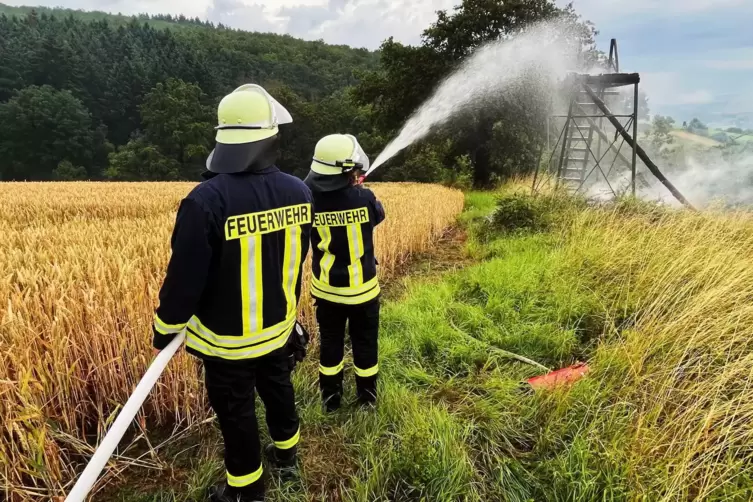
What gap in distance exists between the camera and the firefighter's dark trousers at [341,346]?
3.37m

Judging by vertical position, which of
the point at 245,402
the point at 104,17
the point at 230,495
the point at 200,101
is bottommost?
the point at 230,495

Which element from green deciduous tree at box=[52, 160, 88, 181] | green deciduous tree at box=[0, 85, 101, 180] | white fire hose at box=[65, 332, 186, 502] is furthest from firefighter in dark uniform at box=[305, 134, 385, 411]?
green deciduous tree at box=[0, 85, 101, 180]

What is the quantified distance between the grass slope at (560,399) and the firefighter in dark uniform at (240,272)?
24.9 inches

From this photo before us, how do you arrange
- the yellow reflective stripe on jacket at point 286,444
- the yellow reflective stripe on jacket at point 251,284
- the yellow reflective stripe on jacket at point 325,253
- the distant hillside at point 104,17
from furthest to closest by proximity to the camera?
the distant hillside at point 104,17, the yellow reflective stripe on jacket at point 325,253, the yellow reflective stripe on jacket at point 286,444, the yellow reflective stripe on jacket at point 251,284

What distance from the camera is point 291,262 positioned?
2449 mm

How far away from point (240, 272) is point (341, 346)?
1.48m

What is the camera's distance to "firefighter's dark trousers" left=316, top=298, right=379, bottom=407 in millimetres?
3371

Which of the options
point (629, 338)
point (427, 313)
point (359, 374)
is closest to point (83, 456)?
point (359, 374)

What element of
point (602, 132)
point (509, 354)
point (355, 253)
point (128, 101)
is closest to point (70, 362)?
point (355, 253)

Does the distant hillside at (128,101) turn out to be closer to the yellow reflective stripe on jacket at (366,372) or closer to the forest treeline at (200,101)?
the forest treeline at (200,101)

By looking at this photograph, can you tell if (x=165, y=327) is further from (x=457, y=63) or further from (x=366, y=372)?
(x=457, y=63)

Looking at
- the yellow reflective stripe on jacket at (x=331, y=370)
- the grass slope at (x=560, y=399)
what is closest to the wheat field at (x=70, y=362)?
the grass slope at (x=560, y=399)

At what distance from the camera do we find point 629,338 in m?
3.67

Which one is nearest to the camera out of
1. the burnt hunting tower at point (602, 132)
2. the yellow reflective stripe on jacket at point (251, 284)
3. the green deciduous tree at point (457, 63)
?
the yellow reflective stripe on jacket at point (251, 284)
